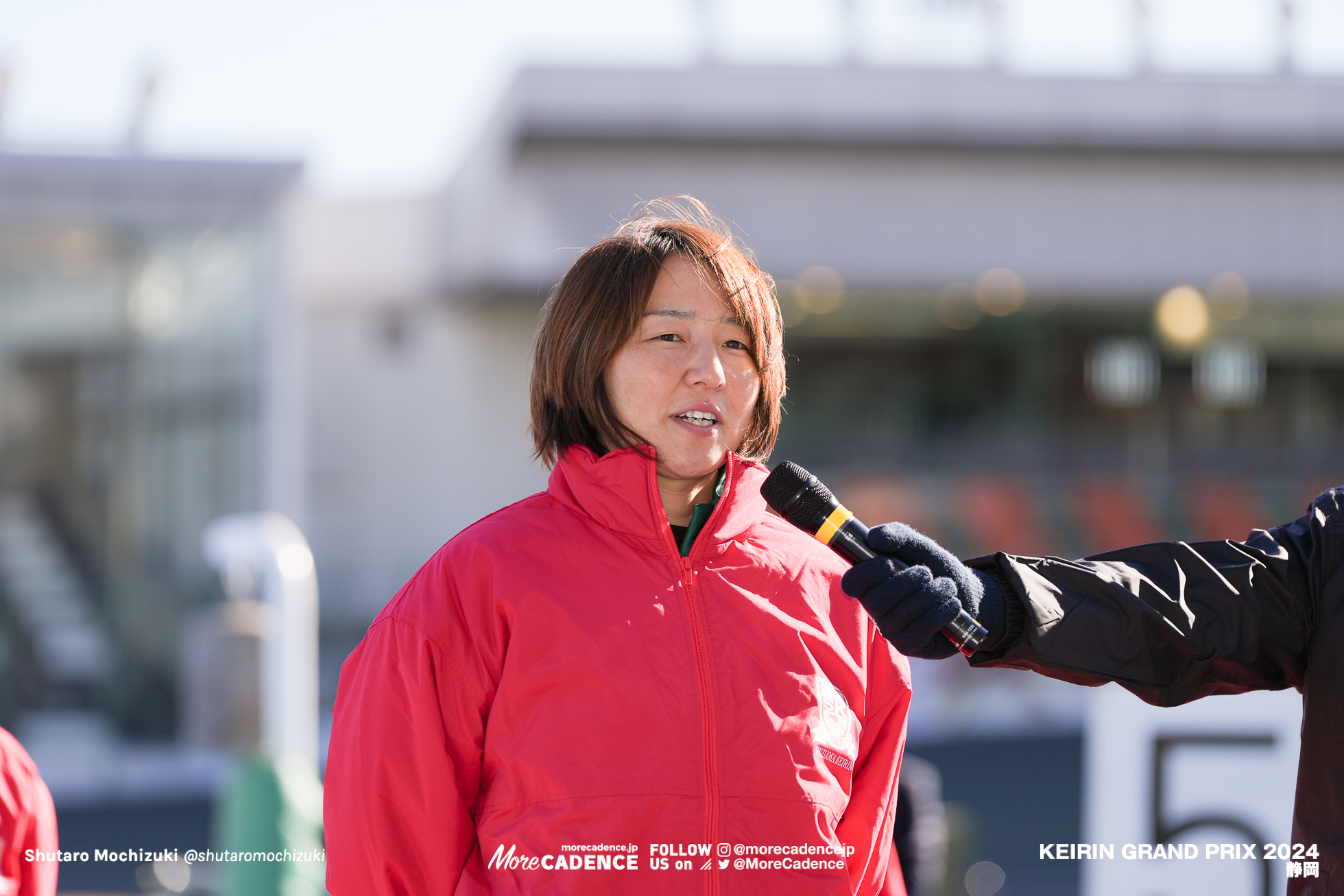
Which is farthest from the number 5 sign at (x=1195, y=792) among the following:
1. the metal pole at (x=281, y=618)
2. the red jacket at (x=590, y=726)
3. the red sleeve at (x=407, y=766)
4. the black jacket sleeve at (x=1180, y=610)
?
the metal pole at (x=281, y=618)

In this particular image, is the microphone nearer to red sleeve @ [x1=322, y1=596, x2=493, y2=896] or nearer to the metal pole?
red sleeve @ [x1=322, y1=596, x2=493, y2=896]

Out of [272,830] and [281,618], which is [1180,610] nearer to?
[272,830]

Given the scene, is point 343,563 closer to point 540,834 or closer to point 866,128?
point 866,128

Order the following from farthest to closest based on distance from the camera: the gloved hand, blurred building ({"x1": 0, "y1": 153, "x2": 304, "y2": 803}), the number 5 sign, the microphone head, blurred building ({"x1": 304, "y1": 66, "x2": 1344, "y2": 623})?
1. blurred building ({"x1": 304, "y1": 66, "x2": 1344, "y2": 623})
2. blurred building ({"x1": 0, "y1": 153, "x2": 304, "y2": 803})
3. the number 5 sign
4. the microphone head
5. the gloved hand

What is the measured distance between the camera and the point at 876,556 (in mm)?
1663

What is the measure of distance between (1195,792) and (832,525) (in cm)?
187

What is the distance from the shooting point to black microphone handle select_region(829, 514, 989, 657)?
5.35ft

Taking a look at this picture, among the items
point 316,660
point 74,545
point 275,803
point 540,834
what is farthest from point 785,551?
point 316,660

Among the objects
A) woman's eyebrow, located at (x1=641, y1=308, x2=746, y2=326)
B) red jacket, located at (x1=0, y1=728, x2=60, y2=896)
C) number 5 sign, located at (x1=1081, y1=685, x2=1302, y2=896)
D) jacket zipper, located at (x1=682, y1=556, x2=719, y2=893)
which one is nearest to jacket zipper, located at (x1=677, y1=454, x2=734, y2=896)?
jacket zipper, located at (x1=682, y1=556, x2=719, y2=893)

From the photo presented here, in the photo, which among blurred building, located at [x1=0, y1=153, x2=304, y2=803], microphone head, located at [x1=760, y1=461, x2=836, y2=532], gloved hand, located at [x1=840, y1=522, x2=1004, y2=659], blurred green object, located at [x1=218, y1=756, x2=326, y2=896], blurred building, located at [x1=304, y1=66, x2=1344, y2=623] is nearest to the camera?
gloved hand, located at [x1=840, y1=522, x2=1004, y2=659]

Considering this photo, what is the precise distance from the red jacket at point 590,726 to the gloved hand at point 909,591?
7.6 inches

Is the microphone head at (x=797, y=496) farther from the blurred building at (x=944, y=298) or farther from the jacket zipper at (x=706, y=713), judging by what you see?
the blurred building at (x=944, y=298)

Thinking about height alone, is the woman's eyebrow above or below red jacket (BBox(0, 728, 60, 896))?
above

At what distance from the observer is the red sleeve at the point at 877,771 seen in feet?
5.98
